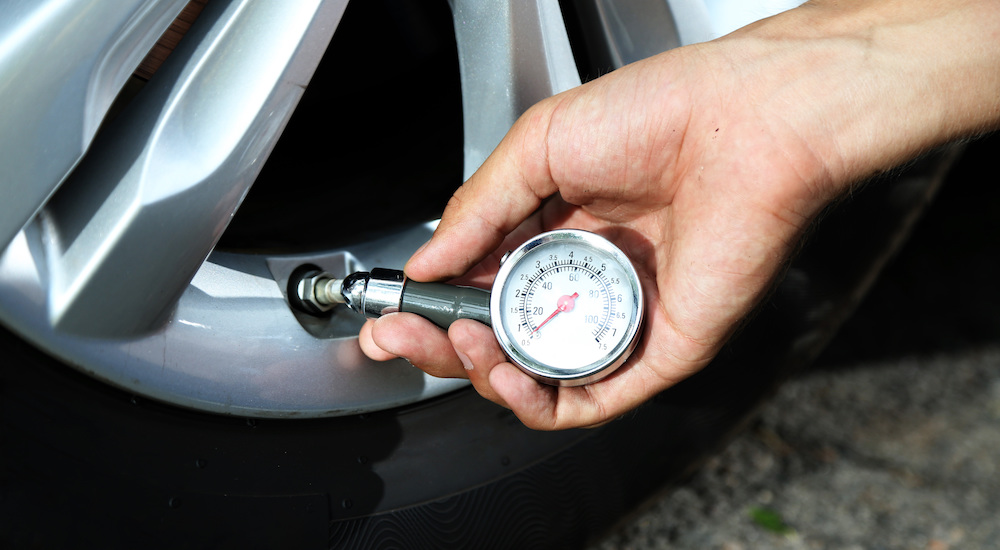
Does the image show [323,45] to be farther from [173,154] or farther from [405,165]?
[405,165]

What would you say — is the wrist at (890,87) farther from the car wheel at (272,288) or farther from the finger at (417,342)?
the finger at (417,342)

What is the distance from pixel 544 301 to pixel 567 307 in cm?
4

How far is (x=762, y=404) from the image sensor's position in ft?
4.92

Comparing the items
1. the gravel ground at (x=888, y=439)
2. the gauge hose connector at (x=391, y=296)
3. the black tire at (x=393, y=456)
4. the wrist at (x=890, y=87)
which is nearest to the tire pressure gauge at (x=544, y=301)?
the gauge hose connector at (x=391, y=296)

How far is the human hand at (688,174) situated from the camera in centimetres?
106

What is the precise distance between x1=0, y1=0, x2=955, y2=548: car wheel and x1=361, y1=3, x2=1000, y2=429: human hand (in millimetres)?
110

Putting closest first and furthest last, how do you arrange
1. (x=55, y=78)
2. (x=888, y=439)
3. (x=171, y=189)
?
(x=55, y=78), (x=171, y=189), (x=888, y=439)

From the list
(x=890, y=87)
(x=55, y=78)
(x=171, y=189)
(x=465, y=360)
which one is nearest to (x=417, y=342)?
(x=465, y=360)

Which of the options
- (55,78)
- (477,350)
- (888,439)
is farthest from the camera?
(888,439)

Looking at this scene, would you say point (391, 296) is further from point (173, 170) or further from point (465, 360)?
point (173, 170)

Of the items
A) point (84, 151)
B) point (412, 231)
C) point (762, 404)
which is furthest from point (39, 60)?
point (762, 404)

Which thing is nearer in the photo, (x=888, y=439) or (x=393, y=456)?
(x=393, y=456)

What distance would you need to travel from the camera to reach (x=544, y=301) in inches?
48.6

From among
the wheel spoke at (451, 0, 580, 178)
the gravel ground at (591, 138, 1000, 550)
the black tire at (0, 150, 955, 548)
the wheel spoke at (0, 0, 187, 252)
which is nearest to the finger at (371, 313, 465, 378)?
the black tire at (0, 150, 955, 548)
